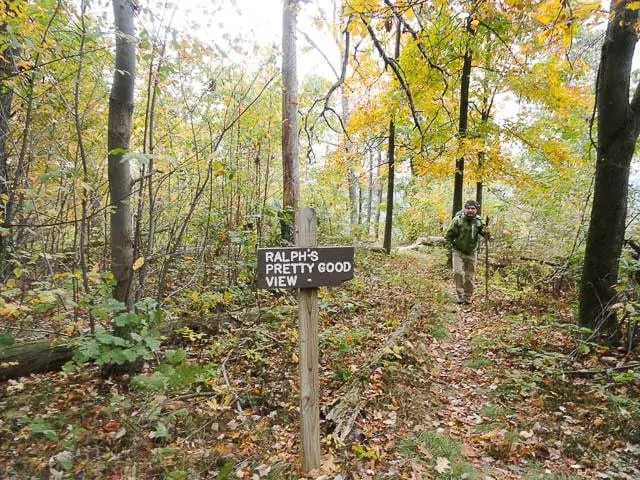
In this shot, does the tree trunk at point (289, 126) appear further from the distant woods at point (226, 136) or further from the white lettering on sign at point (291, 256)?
the white lettering on sign at point (291, 256)

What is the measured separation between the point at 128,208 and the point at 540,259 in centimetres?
964

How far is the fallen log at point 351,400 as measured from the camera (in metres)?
3.51

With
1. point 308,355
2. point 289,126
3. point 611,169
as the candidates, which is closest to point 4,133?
point 308,355

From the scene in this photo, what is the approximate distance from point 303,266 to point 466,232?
616cm

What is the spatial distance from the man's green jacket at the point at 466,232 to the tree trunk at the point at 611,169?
3073mm

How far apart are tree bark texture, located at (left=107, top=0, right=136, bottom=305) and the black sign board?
1787 millimetres

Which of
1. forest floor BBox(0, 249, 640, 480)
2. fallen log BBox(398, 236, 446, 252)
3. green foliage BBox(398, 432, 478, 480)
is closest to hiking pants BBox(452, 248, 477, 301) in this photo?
forest floor BBox(0, 249, 640, 480)

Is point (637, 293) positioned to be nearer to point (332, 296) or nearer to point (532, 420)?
point (532, 420)

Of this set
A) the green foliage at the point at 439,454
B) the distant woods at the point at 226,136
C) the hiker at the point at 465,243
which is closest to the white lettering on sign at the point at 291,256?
the distant woods at the point at 226,136

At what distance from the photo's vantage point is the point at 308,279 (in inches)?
111

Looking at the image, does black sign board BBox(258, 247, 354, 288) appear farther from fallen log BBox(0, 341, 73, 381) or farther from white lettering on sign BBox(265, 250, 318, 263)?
fallen log BBox(0, 341, 73, 381)

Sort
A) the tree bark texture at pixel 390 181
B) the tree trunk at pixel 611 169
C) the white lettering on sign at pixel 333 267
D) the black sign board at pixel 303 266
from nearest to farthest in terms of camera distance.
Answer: the black sign board at pixel 303 266
the white lettering on sign at pixel 333 267
the tree trunk at pixel 611 169
the tree bark texture at pixel 390 181

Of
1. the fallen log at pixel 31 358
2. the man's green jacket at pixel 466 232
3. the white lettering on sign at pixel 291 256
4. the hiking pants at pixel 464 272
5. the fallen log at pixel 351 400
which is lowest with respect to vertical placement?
the fallen log at pixel 351 400

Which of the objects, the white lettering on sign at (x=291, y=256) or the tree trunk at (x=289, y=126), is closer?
the white lettering on sign at (x=291, y=256)
